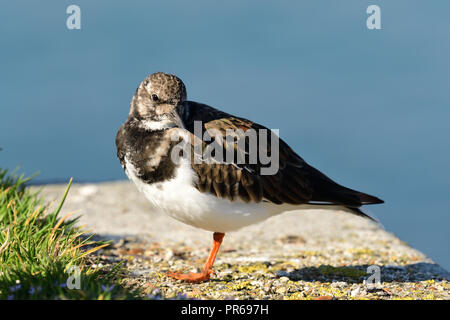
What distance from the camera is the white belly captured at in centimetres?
652

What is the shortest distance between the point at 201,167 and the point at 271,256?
10.7ft

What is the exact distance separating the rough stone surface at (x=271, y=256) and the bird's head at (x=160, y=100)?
1953 mm

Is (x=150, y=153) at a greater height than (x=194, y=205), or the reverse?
(x=150, y=153)

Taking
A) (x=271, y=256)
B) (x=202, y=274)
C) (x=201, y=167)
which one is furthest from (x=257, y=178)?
(x=271, y=256)

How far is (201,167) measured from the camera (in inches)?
259

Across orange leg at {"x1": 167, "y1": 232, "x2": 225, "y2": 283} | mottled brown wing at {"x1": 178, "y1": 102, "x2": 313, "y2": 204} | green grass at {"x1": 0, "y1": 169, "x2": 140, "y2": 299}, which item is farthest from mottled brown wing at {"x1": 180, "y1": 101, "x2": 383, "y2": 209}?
green grass at {"x1": 0, "y1": 169, "x2": 140, "y2": 299}

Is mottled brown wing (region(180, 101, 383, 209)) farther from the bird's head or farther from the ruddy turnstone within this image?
the bird's head

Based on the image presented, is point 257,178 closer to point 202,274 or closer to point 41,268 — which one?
point 202,274

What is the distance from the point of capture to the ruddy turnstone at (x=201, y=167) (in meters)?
6.55

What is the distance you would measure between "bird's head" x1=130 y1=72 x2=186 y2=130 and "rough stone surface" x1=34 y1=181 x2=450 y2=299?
195cm

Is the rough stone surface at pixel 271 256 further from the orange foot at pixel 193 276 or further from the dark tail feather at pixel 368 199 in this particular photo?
the dark tail feather at pixel 368 199

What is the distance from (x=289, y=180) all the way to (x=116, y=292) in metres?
2.80
